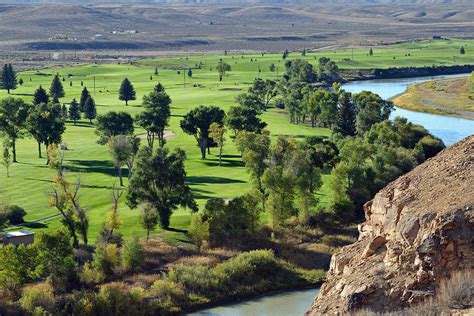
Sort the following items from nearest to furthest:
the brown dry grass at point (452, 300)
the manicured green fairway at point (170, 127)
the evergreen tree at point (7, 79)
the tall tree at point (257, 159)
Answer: the brown dry grass at point (452, 300)
the tall tree at point (257, 159)
the manicured green fairway at point (170, 127)
the evergreen tree at point (7, 79)

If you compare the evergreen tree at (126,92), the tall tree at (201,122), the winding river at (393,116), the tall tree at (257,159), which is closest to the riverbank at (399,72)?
the winding river at (393,116)

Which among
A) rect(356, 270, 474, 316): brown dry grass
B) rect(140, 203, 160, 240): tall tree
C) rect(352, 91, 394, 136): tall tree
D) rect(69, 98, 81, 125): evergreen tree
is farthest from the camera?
rect(69, 98, 81, 125): evergreen tree

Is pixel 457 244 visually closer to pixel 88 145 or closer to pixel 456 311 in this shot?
pixel 456 311

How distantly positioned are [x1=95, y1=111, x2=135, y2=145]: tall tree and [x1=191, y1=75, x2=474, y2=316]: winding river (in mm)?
29484

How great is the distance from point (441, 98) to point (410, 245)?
100733mm

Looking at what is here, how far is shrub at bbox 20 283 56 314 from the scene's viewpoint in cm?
3810

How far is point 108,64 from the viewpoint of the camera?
17550 cm

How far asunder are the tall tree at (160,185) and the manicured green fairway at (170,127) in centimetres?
154

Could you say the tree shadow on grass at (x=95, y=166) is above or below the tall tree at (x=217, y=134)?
below

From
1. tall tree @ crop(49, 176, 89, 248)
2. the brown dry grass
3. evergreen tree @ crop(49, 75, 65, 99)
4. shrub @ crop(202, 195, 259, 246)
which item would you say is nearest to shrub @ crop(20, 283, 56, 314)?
tall tree @ crop(49, 176, 89, 248)

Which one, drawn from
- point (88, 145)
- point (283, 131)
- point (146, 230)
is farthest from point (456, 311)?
point (283, 131)

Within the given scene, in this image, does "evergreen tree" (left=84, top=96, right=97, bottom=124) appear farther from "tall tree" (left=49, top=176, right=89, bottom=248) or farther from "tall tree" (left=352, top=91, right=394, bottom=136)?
"tall tree" (left=49, top=176, right=89, bottom=248)

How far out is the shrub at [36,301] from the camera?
3810cm

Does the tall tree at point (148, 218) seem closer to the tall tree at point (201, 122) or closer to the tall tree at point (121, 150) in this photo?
the tall tree at point (121, 150)
